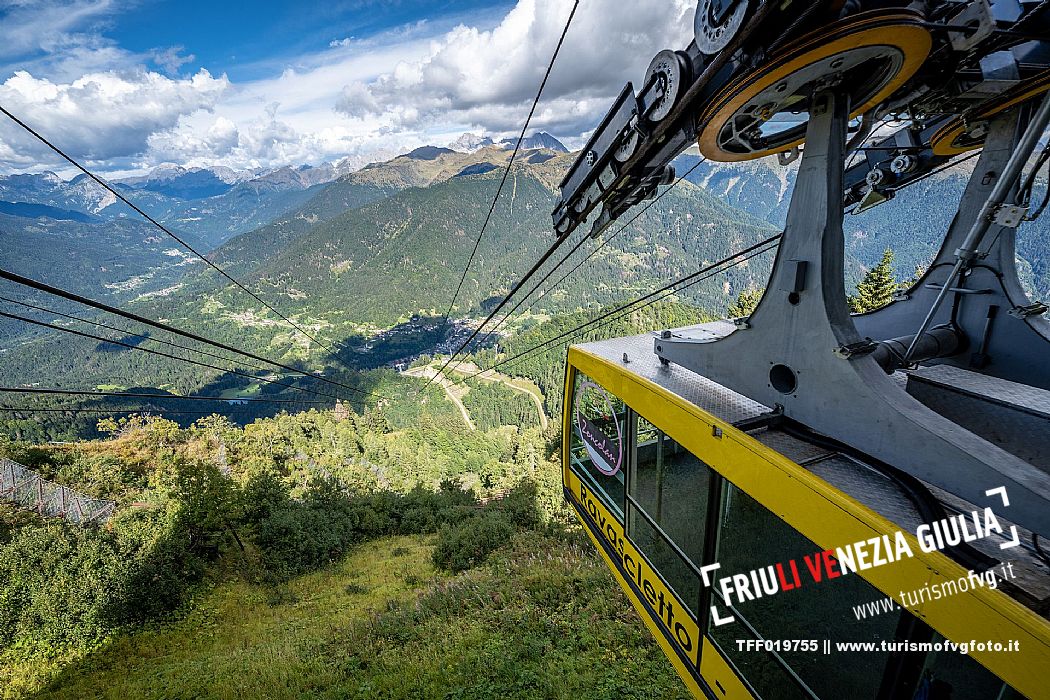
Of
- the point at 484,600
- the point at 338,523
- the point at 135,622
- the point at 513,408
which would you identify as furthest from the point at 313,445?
the point at 513,408

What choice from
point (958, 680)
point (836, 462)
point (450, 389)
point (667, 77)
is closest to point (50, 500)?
point (667, 77)

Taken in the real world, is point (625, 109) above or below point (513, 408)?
above

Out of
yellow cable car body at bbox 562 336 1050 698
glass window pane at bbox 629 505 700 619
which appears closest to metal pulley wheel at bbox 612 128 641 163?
yellow cable car body at bbox 562 336 1050 698

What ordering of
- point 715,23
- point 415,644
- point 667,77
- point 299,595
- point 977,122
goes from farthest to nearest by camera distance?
point 299,595 → point 415,644 → point 977,122 → point 667,77 → point 715,23

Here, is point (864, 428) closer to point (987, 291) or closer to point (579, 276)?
point (987, 291)

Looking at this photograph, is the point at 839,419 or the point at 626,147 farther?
the point at 626,147

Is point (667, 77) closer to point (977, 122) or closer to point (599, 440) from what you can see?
point (977, 122)

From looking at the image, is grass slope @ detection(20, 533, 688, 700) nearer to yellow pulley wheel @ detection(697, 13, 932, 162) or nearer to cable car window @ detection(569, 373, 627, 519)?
cable car window @ detection(569, 373, 627, 519)
